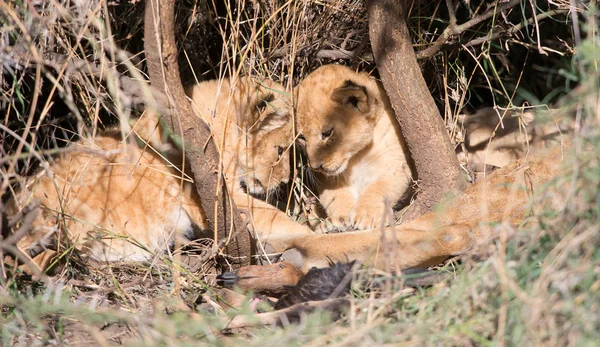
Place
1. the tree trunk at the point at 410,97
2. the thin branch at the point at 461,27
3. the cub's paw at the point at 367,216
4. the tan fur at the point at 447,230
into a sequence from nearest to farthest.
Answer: the tan fur at the point at 447,230 → the tree trunk at the point at 410,97 → the thin branch at the point at 461,27 → the cub's paw at the point at 367,216

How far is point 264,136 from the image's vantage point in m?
3.84

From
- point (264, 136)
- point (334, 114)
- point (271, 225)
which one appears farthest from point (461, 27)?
point (271, 225)

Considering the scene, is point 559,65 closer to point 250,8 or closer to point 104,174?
point 250,8

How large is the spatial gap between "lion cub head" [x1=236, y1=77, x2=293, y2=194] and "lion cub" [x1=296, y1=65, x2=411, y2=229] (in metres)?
0.14

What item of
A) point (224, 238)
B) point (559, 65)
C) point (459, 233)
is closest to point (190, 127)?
point (224, 238)

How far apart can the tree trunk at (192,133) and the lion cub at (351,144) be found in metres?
0.84

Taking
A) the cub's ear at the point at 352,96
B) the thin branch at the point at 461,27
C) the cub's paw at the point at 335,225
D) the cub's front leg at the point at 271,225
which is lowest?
the cub's paw at the point at 335,225

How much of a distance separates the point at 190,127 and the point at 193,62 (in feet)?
4.50

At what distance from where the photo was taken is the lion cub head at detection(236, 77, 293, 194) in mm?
3670

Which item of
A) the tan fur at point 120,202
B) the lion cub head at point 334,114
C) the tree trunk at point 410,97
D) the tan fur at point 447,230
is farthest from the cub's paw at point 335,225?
the tan fur at point 120,202

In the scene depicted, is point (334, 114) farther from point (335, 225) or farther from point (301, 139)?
point (335, 225)

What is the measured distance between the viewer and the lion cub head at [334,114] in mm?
3928

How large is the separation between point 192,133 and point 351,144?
1347 mm

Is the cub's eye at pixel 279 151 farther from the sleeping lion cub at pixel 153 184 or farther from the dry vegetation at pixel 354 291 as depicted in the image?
the dry vegetation at pixel 354 291
